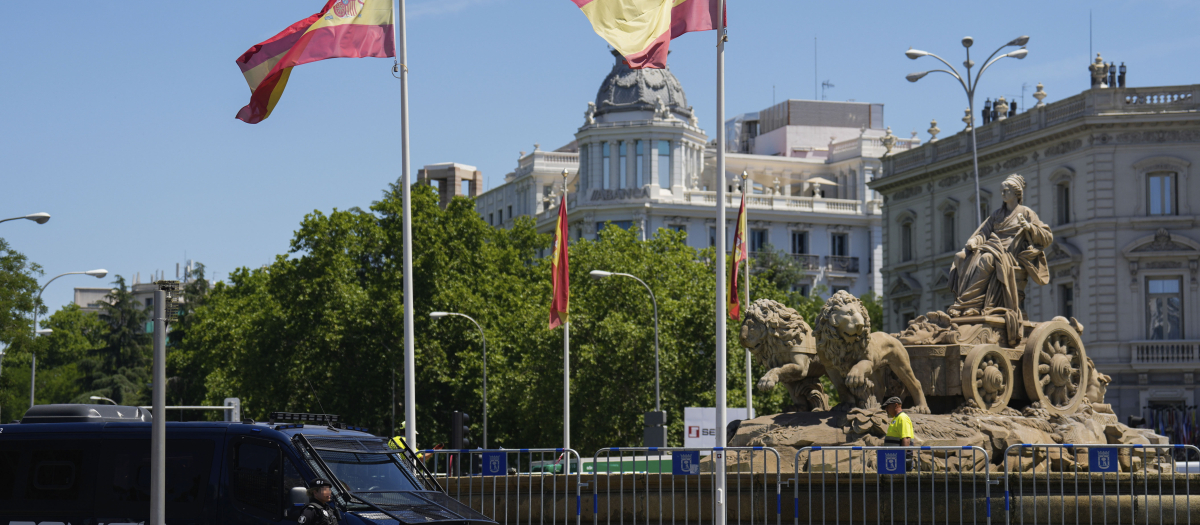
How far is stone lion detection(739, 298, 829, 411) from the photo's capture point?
1817 centimetres

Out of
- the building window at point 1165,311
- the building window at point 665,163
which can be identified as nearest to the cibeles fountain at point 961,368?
the building window at point 1165,311

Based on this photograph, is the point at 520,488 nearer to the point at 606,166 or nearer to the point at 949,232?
the point at 949,232

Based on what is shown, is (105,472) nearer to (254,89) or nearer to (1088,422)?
(254,89)

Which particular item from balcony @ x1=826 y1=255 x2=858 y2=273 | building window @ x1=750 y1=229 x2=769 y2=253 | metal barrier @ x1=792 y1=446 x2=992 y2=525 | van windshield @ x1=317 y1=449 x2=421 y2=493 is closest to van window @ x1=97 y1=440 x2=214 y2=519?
van windshield @ x1=317 y1=449 x2=421 y2=493

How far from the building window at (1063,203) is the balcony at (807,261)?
2851cm

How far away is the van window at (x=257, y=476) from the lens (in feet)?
40.9

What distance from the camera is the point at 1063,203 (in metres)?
51.4

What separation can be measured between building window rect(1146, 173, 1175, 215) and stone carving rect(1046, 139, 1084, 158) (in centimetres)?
254

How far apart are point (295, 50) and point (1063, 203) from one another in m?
37.6

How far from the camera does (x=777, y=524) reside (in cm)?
1524

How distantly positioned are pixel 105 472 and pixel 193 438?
100cm

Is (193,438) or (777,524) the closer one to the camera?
(193,438)

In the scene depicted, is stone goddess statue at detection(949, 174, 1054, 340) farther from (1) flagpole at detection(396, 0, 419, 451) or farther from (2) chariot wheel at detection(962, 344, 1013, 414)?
(1) flagpole at detection(396, 0, 419, 451)

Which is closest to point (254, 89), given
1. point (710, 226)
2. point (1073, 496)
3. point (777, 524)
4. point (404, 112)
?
point (404, 112)
